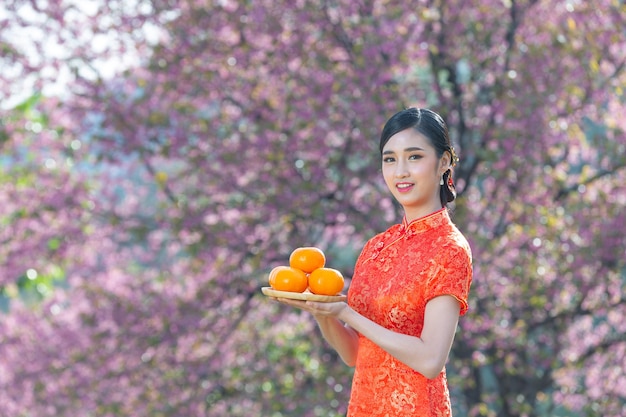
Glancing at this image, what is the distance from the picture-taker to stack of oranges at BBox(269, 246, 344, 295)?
217cm

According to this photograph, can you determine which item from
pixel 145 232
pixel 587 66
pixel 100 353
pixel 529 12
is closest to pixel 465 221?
pixel 587 66

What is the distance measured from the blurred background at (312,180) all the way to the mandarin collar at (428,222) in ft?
8.02

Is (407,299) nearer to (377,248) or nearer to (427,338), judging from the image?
(427,338)

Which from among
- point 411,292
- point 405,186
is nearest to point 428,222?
point 405,186

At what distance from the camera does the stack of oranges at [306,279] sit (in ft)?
7.13

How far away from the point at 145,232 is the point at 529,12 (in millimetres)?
2773

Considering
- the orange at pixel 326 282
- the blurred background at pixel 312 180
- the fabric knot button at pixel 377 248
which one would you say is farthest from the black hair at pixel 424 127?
the blurred background at pixel 312 180

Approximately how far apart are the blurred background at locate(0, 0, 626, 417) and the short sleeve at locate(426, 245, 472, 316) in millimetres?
2565

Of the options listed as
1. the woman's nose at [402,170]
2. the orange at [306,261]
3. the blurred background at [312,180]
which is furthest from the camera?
the blurred background at [312,180]

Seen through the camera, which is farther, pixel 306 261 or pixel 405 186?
pixel 306 261

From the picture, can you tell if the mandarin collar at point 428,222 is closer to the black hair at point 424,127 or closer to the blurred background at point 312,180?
the black hair at point 424,127

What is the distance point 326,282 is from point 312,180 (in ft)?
9.28

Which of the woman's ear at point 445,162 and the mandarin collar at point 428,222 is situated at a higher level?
the woman's ear at point 445,162

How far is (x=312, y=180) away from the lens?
498 centimetres
